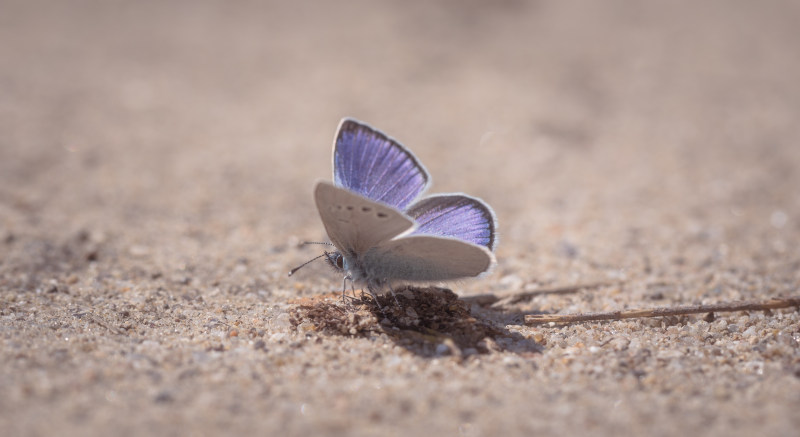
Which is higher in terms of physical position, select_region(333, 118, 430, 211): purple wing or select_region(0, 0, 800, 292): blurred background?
select_region(0, 0, 800, 292): blurred background

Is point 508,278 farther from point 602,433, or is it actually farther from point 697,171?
point 697,171

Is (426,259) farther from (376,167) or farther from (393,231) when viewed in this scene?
(376,167)

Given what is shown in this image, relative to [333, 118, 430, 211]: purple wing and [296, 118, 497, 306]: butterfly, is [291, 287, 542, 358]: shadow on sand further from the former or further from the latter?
[333, 118, 430, 211]: purple wing

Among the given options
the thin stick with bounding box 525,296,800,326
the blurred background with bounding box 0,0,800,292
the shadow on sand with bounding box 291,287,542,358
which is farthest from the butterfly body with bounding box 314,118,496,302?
the blurred background with bounding box 0,0,800,292

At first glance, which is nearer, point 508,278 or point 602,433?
point 602,433

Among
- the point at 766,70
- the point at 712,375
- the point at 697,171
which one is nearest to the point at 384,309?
the point at 712,375

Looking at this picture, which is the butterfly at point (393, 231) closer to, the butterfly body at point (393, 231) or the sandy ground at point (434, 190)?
the butterfly body at point (393, 231)
